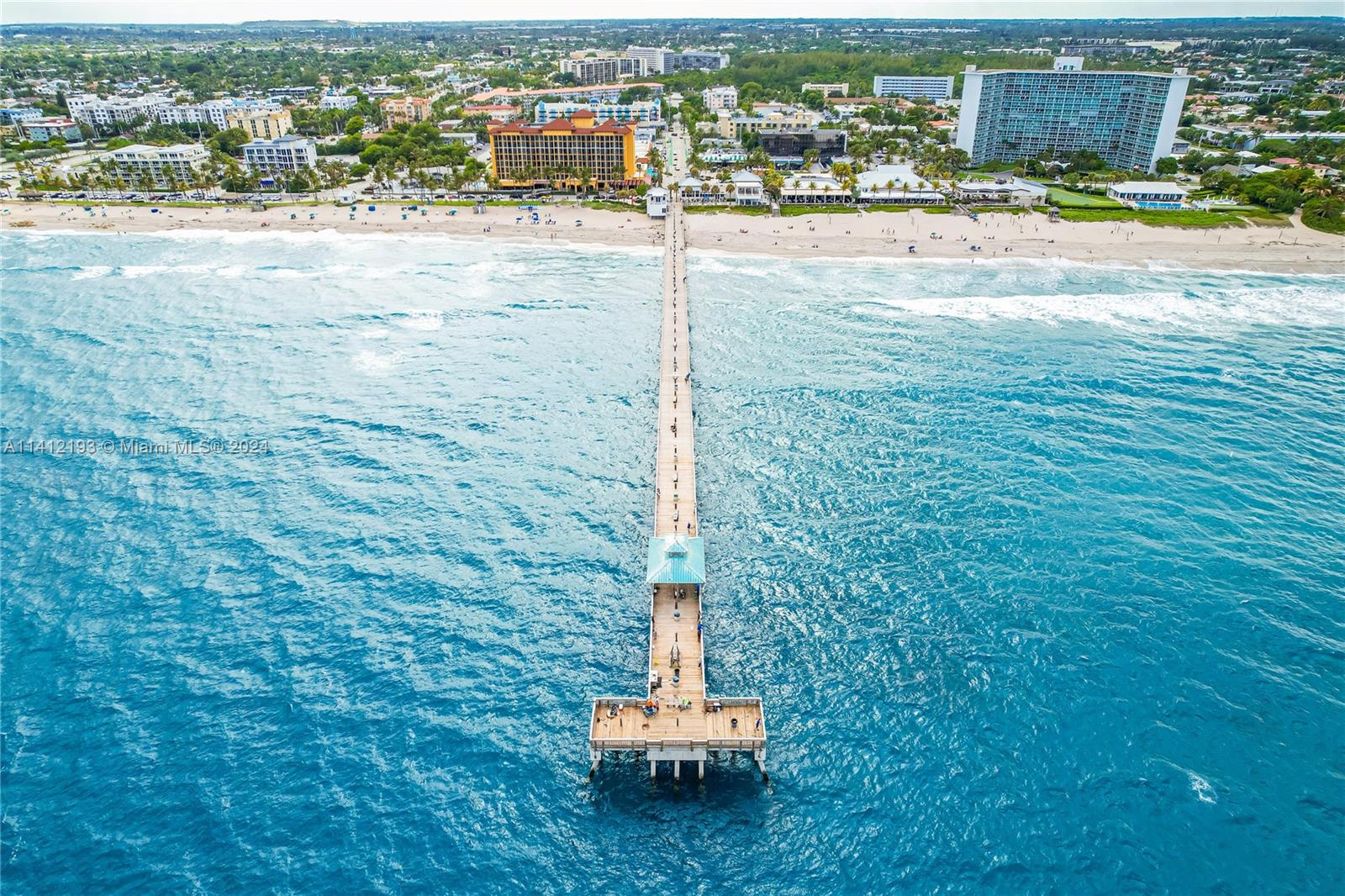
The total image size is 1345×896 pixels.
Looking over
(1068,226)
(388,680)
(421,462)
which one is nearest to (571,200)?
(1068,226)

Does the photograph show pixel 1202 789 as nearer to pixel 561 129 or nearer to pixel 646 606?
pixel 646 606

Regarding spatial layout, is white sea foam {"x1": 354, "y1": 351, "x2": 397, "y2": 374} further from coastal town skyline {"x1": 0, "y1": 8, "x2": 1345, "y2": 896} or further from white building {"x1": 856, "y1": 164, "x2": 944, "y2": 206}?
white building {"x1": 856, "y1": 164, "x2": 944, "y2": 206}

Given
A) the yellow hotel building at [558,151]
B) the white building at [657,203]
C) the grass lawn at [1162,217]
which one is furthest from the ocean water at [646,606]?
the yellow hotel building at [558,151]

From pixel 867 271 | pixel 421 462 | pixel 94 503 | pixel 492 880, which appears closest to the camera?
pixel 492 880

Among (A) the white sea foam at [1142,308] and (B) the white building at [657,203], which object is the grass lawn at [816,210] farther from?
(A) the white sea foam at [1142,308]

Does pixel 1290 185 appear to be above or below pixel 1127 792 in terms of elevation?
above

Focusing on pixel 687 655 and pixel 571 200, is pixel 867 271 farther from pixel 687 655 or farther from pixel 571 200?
pixel 687 655
